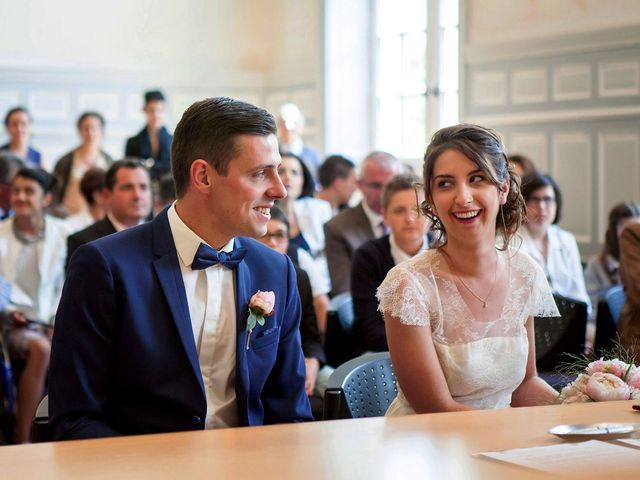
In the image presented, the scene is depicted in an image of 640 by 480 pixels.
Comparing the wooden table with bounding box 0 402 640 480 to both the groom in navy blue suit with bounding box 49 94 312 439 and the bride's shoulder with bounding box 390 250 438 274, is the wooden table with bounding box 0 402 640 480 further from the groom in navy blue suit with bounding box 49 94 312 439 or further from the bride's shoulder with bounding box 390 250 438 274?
the bride's shoulder with bounding box 390 250 438 274

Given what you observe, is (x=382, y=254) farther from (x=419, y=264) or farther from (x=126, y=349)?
(x=126, y=349)

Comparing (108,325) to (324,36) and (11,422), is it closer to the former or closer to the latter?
(11,422)

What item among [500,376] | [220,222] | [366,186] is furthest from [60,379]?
[366,186]

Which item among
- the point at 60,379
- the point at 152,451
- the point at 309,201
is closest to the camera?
the point at 152,451

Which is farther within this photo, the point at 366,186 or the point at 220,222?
the point at 366,186

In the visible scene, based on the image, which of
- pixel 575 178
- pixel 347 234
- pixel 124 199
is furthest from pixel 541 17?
pixel 124 199

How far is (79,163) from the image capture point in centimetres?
882

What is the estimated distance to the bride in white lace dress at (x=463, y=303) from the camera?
9.13 feet

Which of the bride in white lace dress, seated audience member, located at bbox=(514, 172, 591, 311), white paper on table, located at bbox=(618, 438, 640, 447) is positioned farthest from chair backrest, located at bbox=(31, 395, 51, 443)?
seated audience member, located at bbox=(514, 172, 591, 311)

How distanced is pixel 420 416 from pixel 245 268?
64 centimetres

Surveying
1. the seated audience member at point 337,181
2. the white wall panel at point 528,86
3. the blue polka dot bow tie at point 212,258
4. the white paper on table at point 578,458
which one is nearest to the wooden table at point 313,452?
the white paper on table at point 578,458

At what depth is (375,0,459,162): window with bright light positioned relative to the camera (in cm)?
1039

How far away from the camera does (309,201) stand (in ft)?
24.0

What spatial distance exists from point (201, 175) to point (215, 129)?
11 centimetres
